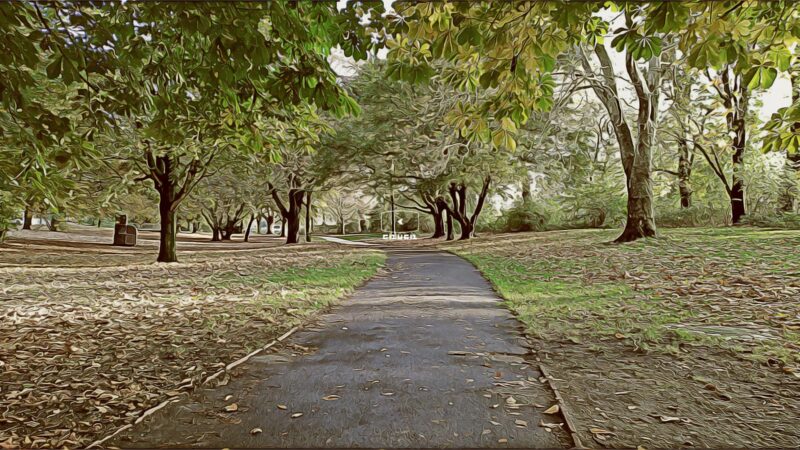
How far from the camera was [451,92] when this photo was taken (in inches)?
486

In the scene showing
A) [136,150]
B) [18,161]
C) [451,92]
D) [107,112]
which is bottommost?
[18,161]

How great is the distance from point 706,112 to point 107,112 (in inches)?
761

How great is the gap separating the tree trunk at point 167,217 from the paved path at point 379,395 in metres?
10.6

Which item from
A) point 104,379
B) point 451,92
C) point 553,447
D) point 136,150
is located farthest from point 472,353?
point 136,150

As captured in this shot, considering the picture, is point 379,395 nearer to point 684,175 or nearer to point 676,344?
point 676,344

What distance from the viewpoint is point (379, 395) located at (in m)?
3.29

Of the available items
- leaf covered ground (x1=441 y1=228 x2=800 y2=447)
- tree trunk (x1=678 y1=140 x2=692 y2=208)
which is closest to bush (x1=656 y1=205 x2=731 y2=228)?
tree trunk (x1=678 y1=140 x2=692 y2=208)

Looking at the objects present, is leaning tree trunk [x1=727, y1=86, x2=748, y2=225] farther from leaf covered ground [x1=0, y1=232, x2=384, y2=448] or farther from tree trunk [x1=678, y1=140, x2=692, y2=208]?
leaf covered ground [x1=0, y1=232, x2=384, y2=448]

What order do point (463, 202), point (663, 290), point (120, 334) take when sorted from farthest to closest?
point (463, 202)
point (663, 290)
point (120, 334)

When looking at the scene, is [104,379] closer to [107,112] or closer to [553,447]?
[107,112]

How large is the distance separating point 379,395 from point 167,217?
1305cm

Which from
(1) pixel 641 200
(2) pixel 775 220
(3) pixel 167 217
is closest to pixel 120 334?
(3) pixel 167 217

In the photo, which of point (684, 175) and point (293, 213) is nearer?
point (684, 175)

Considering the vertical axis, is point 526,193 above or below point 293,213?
above
